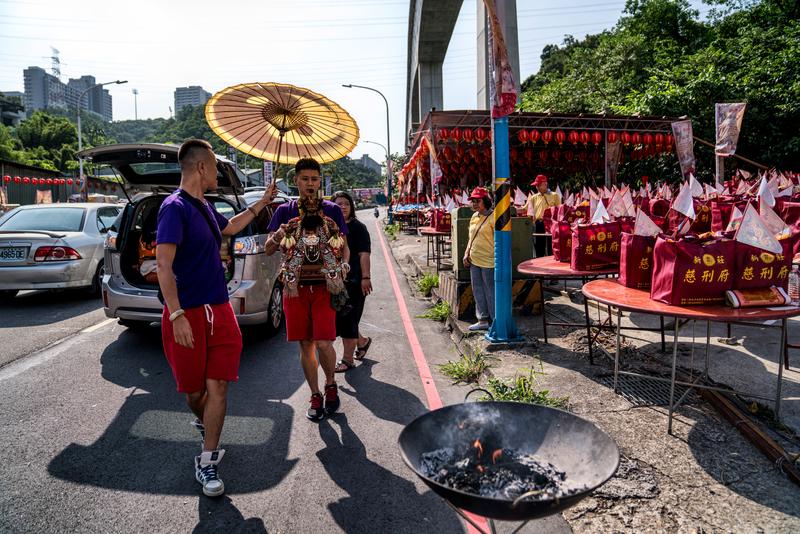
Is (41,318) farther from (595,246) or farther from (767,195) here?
(767,195)

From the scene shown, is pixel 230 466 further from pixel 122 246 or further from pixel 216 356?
pixel 122 246

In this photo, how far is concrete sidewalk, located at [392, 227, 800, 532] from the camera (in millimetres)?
2541

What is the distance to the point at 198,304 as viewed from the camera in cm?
297

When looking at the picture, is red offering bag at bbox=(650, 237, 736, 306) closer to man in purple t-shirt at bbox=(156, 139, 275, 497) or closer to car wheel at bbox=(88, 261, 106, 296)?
man in purple t-shirt at bbox=(156, 139, 275, 497)

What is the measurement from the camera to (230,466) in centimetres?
328

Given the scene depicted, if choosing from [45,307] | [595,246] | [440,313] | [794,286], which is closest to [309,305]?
[595,246]

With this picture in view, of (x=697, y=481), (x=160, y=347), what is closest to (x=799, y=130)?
(x=697, y=481)

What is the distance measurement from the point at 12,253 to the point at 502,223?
722 centimetres

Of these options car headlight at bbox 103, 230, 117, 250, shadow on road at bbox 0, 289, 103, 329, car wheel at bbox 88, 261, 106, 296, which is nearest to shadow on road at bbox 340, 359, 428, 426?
car headlight at bbox 103, 230, 117, 250

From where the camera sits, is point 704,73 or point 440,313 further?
point 704,73

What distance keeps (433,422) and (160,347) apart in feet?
15.4

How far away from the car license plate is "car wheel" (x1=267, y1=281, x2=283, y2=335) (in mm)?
4290

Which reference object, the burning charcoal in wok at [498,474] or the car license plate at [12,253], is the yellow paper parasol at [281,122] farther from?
the car license plate at [12,253]

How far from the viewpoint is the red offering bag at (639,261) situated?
3.86 meters
